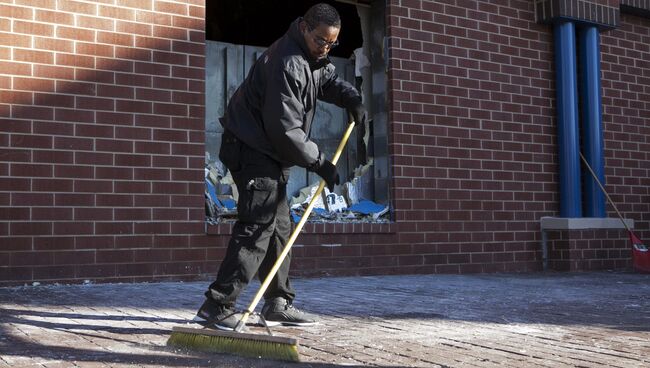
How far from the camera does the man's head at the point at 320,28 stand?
4.11 meters

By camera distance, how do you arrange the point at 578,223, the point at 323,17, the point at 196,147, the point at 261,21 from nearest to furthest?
the point at 323,17
the point at 196,147
the point at 578,223
the point at 261,21

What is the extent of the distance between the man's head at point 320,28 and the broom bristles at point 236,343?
1.56 metres

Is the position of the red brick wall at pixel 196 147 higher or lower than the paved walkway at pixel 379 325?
higher

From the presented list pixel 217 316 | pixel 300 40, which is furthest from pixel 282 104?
pixel 217 316

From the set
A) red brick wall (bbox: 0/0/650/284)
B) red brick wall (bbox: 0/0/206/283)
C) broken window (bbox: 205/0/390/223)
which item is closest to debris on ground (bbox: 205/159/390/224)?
broken window (bbox: 205/0/390/223)

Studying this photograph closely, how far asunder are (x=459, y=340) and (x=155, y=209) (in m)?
3.65

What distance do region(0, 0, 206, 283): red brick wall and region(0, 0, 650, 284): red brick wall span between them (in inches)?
0.4

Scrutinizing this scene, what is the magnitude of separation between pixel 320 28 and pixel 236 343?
165 cm

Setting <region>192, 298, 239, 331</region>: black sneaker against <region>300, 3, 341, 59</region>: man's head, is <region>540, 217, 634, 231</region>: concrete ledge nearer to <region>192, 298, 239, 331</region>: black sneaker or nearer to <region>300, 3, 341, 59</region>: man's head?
<region>300, 3, 341, 59</region>: man's head

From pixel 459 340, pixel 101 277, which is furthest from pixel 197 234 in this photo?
pixel 459 340

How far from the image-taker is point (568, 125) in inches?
360

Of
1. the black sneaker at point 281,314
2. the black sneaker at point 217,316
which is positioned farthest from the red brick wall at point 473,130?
the black sneaker at point 217,316

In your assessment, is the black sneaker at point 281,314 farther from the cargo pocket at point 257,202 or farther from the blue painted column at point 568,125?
the blue painted column at point 568,125

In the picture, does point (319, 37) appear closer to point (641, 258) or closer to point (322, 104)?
point (322, 104)
